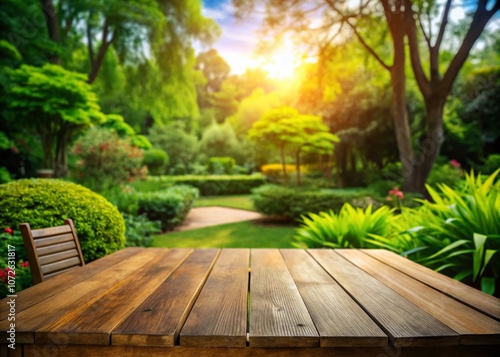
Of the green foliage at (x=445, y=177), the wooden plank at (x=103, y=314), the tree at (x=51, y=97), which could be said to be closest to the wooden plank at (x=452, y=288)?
the wooden plank at (x=103, y=314)

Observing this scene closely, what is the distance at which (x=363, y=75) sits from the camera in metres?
13.4

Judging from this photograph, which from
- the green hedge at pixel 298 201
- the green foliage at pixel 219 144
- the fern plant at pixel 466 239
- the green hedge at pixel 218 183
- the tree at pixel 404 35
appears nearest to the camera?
the fern plant at pixel 466 239

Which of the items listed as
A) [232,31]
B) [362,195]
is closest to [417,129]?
[362,195]

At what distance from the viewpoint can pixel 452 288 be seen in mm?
1310

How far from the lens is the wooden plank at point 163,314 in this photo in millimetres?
873

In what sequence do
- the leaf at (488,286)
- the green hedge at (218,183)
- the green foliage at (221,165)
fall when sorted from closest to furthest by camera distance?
the leaf at (488,286) < the green hedge at (218,183) < the green foliage at (221,165)

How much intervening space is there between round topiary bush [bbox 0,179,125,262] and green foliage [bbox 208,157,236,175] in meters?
16.3

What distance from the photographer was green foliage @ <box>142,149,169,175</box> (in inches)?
669

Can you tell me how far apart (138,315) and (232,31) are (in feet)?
27.1

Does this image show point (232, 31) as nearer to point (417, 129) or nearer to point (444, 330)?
point (444, 330)

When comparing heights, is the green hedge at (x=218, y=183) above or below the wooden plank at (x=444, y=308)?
below

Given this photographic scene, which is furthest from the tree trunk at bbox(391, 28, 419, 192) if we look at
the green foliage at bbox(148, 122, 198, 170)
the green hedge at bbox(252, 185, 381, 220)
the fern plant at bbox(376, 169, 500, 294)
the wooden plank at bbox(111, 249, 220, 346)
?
the green foliage at bbox(148, 122, 198, 170)

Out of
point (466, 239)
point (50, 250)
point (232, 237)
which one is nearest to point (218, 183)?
point (232, 237)

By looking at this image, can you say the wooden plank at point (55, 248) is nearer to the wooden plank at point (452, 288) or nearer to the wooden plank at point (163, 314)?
the wooden plank at point (163, 314)
